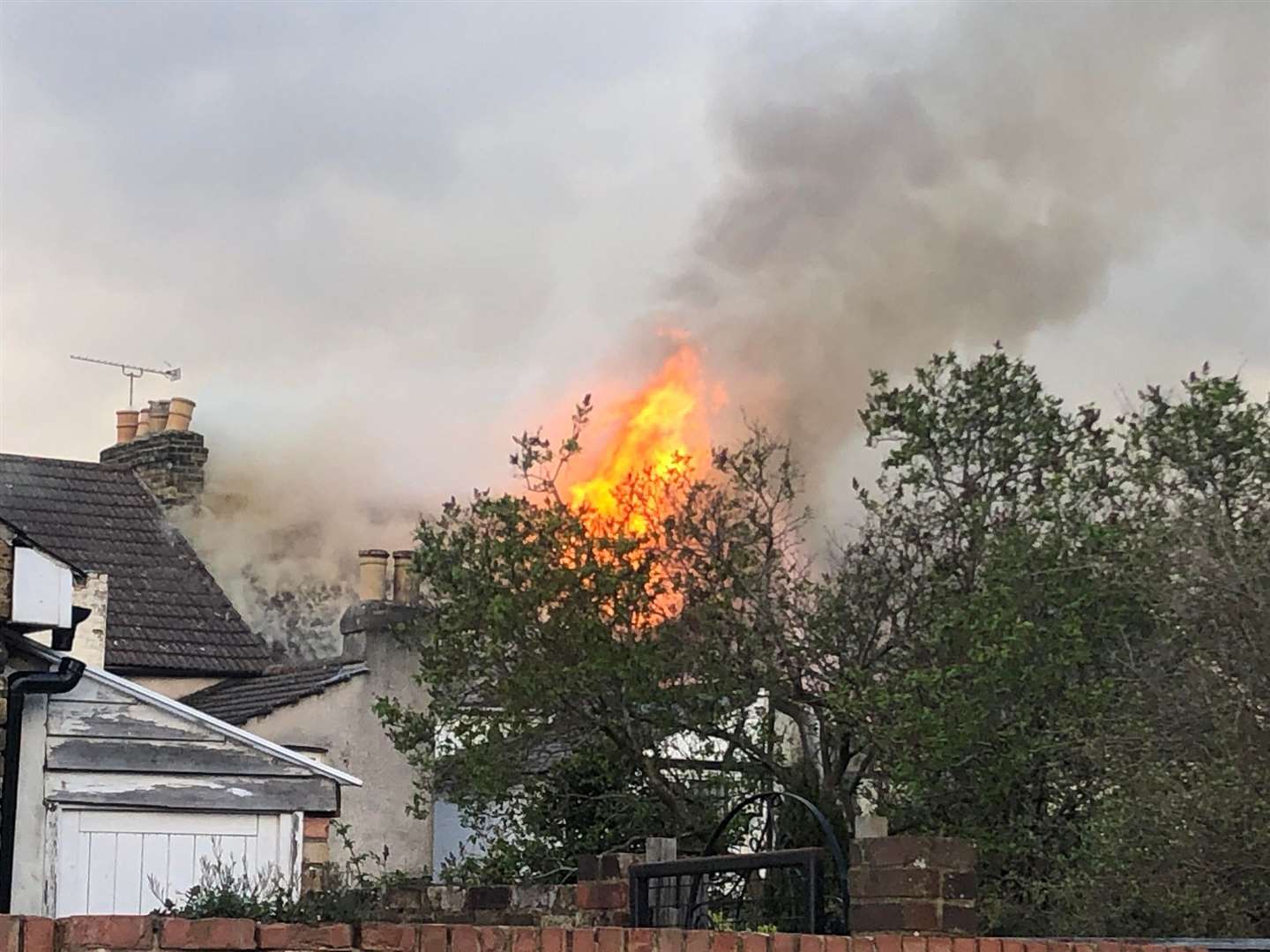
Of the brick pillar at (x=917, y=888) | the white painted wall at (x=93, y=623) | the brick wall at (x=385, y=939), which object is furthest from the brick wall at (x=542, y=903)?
the white painted wall at (x=93, y=623)

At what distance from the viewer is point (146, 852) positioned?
40.0 feet

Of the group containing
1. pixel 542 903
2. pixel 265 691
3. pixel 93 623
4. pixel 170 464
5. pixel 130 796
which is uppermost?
pixel 170 464

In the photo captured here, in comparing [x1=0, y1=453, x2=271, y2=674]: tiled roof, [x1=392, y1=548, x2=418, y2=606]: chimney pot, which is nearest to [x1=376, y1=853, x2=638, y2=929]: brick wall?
[x1=0, y1=453, x2=271, y2=674]: tiled roof

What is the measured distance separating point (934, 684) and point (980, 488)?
347 centimetres

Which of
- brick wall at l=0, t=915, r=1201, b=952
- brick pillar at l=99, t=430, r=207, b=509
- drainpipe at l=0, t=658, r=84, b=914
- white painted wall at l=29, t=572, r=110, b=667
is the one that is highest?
brick pillar at l=99, t=430, r=207, b=509

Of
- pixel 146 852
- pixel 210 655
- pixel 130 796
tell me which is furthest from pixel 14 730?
pixel 210 655

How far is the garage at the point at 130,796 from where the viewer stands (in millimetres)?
11805

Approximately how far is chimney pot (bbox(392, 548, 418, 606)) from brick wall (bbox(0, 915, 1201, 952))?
54.7 ft

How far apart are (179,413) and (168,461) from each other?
0.92 meters

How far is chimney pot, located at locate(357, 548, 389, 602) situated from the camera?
22109mm

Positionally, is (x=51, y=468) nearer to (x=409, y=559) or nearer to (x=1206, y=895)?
(x=409, y=559)

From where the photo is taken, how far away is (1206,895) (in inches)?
501

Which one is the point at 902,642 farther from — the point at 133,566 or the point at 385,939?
the point at 385,939

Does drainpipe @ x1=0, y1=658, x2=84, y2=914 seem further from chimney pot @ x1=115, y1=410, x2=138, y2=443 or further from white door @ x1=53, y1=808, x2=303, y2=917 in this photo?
chimney pot @ x1=115, y1=410, x2=138, y2=443
